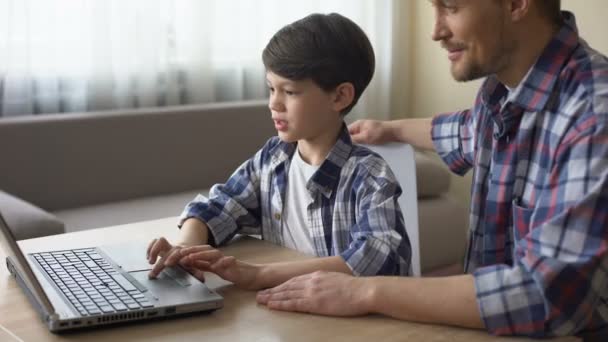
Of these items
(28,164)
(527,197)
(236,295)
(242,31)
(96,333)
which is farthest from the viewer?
(242,31)

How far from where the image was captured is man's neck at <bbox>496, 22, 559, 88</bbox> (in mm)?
1536

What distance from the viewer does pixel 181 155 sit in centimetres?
344

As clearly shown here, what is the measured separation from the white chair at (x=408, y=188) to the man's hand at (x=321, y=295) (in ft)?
1.45


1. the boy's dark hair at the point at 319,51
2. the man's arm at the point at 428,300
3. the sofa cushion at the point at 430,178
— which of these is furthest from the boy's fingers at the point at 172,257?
the sofa cushion at the point at 430,178

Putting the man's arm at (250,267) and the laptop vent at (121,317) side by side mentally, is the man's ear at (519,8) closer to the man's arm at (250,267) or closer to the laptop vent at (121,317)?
the man's arm at (250,267)

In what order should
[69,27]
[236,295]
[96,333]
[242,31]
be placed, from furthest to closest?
[242,31]
[69,27]
[236,295]
[96,333]

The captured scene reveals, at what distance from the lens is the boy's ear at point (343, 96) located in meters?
1.74

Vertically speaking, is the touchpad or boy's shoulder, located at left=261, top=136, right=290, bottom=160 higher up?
boy's shoulder, located at left=261, top=136, right=290, bottom=160

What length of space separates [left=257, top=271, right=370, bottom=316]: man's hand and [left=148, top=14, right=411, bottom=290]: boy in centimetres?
21

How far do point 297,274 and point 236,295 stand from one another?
0.35 feet

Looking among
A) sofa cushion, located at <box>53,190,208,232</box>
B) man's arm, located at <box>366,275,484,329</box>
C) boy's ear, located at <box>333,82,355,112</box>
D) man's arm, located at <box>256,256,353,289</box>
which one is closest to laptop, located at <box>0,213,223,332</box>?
man's arm, located at <box>256,256,353,289</box>

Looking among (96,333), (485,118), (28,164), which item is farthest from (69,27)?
(96,333)

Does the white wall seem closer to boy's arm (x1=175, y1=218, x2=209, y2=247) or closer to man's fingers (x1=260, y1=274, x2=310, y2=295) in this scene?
boy's arm (x1=175, y1=218, x2=209, y2=247)

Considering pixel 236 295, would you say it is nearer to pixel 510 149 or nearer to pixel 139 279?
pixel 139 279
